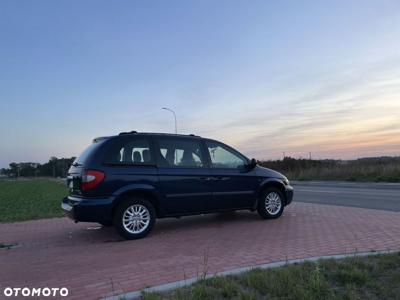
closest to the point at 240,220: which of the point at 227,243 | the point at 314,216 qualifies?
→ the point at 314,216

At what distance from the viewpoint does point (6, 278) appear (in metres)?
5.17

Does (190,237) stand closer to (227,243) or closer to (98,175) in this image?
(227,243)

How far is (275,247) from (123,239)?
265 cm

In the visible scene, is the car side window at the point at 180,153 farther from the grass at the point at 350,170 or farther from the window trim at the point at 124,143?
the grass at the point at 350,170

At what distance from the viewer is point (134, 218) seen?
7.48m

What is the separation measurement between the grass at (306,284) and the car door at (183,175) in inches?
128

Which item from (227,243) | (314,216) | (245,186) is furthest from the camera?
(314,216)

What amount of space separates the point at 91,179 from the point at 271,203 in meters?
3.98

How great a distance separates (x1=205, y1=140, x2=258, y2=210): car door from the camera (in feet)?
27.9

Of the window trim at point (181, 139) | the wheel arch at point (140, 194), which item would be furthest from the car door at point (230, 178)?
the wheel arch at point (140, 194)

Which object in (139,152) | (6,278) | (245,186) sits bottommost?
(6,278)

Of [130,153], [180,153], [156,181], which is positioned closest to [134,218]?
[156,181]

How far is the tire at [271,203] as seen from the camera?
916 cm

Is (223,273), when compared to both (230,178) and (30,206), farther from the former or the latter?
(30,206)
